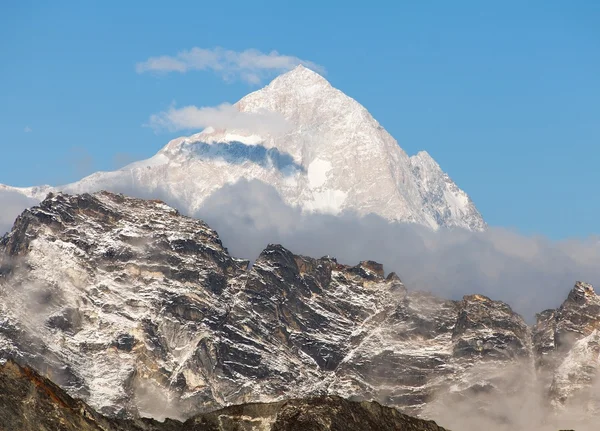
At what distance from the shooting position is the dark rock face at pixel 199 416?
164 meters

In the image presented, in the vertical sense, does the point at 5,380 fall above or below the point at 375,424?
below

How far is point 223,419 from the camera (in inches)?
7579

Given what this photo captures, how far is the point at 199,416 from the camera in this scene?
634ft

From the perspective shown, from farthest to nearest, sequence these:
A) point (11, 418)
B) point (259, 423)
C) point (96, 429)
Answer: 1. point (259, 423)
2. point (96, 429)
3. point (11, 418)

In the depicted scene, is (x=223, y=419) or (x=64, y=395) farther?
(x=223, y=419)

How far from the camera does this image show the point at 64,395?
175125mm

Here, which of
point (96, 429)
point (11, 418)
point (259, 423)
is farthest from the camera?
point (259, 423)

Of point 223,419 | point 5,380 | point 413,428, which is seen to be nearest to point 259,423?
point 223,419

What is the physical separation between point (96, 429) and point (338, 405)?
31410 mm

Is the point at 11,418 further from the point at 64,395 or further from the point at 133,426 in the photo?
the point at 133,426

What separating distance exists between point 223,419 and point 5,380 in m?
35.0

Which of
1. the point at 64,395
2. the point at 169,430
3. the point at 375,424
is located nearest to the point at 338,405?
the point at 375,424

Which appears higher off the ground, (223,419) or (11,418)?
(223,419)

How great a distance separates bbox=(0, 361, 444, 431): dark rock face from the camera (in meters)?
164
